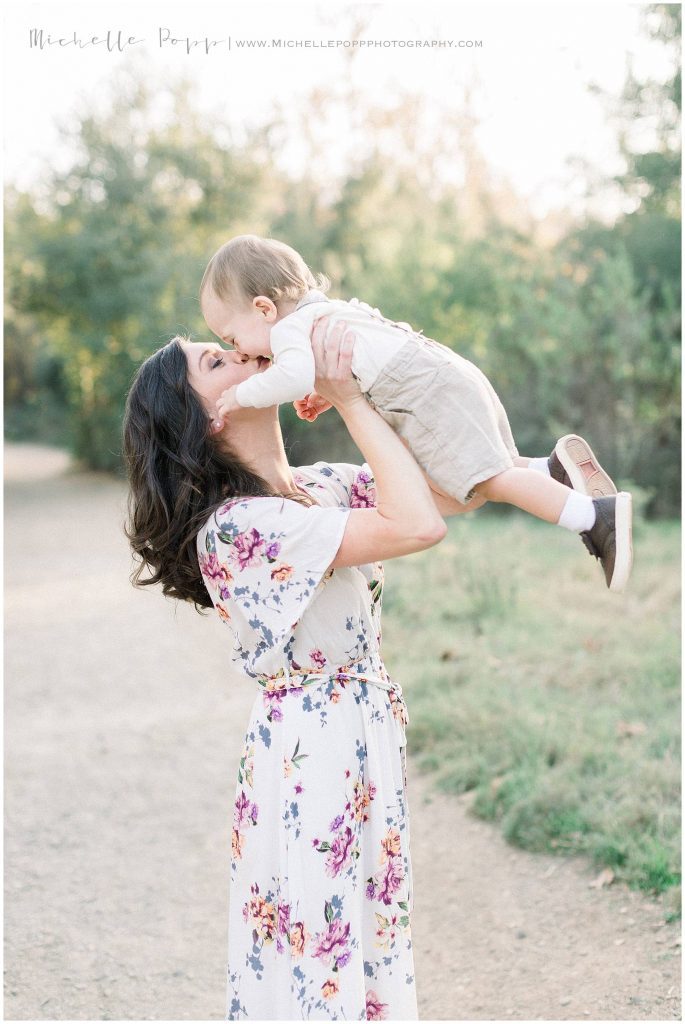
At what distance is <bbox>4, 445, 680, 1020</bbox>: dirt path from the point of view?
321 centimetres

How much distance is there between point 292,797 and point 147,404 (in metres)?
0.89

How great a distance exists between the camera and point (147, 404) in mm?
2135

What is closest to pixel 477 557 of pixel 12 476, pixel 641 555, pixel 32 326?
pixel 641 555

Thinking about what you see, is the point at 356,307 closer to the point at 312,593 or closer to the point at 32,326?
the point at 312,593

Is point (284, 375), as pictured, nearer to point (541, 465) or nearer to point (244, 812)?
point (541, 465)

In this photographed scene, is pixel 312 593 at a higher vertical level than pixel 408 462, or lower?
lower

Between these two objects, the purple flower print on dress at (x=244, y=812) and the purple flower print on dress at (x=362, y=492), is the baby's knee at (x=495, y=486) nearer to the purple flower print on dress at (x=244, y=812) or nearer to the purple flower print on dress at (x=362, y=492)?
the purple flower print on dress at (x=362, y=492)

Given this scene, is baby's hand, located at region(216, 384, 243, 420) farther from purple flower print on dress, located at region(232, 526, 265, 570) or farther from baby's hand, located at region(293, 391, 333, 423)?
baby's hand, located at region(293, 391, 333, 423)

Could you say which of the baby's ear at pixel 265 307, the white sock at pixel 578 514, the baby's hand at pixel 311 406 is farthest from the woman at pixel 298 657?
the white sock at pixel 578 514

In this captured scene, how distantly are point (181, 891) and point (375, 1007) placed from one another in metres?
1.90

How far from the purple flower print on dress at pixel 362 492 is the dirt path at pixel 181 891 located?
0.66 metres

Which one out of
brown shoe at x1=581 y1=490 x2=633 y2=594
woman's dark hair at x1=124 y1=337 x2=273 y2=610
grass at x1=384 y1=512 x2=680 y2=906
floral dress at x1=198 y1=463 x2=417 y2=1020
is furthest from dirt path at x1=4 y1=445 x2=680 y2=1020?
brown shoe at x1=581 y1=490 x2=633 y2=594

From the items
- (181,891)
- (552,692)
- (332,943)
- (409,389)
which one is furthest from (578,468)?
(552,692)

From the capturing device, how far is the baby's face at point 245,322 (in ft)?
7.33
